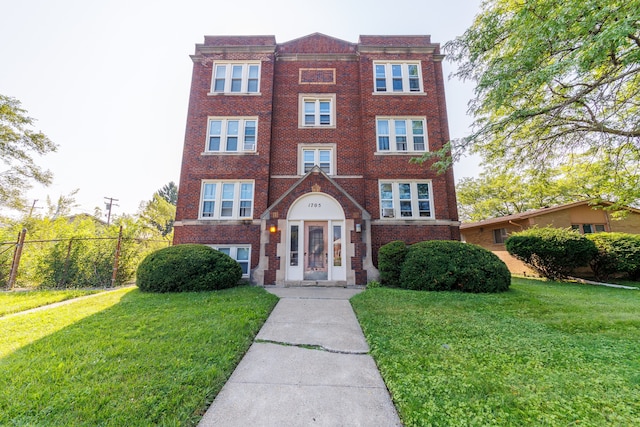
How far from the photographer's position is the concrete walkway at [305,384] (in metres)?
2.24

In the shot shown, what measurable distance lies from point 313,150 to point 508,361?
1033 cm

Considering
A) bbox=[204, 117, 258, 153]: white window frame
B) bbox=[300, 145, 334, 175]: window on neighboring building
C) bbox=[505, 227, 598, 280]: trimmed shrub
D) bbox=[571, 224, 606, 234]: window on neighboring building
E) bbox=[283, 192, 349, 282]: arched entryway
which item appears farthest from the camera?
bbox=[571, 224, 606, 234]: window on neighboring building

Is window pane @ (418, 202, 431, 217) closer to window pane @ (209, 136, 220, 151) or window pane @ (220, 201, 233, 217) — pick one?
window pane @ (220, 201, 233, 217)

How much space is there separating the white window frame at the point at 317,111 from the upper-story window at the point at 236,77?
2.32 meters

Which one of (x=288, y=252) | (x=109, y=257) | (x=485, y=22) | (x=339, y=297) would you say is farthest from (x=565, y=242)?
(x=109, y=257)

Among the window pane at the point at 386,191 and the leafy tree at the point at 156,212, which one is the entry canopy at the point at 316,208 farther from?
the leafy tree at the point at 156,212

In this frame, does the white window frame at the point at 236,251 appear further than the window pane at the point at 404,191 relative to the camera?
No

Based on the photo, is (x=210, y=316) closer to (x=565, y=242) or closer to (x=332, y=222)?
(x=332, y=222)

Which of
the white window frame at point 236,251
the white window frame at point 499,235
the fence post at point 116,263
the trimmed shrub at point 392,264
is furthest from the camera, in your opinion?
the white window frame at point 499,235

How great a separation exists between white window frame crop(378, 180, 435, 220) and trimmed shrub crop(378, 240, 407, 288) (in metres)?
2.17

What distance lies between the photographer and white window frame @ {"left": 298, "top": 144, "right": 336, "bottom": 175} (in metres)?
11.6

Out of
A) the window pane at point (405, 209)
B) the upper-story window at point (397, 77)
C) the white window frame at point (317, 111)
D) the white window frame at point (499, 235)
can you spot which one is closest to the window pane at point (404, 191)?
Answer: the window pane at point (405, 209)

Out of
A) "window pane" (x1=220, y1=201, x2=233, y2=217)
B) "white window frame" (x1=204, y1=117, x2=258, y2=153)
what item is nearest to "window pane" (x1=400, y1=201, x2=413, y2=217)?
"white window frame" (x1=204, y1=117, x2=258, y2=153)

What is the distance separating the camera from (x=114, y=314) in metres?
5.25
